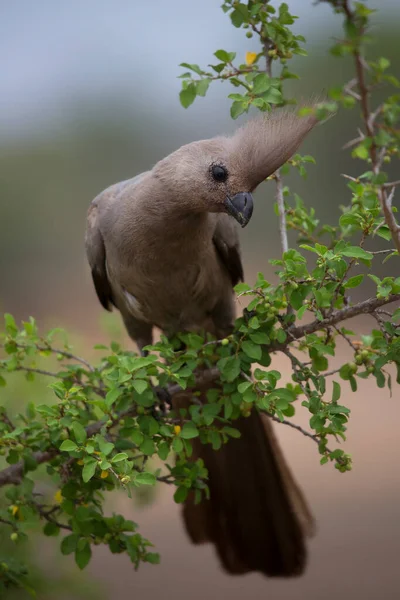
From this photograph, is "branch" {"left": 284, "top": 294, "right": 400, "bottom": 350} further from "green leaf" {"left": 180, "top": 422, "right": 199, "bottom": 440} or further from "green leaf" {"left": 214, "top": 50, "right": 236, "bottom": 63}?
"green leaf" {"left": 214, "top": 50, "right": 236, "bottom": 63}

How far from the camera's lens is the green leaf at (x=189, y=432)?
2.25 m

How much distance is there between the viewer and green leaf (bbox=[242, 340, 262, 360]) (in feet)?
7.52

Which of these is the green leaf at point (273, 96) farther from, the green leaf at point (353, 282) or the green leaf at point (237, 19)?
the green leaf at point (353, 282)

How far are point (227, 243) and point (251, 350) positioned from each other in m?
0.96

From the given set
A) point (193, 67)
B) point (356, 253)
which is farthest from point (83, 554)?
point (193, 67)

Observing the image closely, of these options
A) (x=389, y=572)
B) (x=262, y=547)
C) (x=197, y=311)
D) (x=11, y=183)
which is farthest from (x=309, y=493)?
(x=11, y=183)

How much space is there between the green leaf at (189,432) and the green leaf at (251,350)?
286mm

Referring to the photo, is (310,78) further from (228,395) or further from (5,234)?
(228,395)

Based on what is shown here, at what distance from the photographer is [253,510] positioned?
3.29 m

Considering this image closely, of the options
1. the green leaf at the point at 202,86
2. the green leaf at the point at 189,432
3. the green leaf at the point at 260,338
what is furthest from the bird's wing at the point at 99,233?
the green leaf at the point at 189,432

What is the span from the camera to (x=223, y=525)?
10.8ft

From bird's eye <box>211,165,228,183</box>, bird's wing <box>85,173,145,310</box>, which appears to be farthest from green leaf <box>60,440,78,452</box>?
bird's wing <box>85,173,145,310</box>

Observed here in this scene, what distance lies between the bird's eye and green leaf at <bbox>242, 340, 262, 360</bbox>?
0.63 metres

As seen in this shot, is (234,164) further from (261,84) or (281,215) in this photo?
(261,84)
